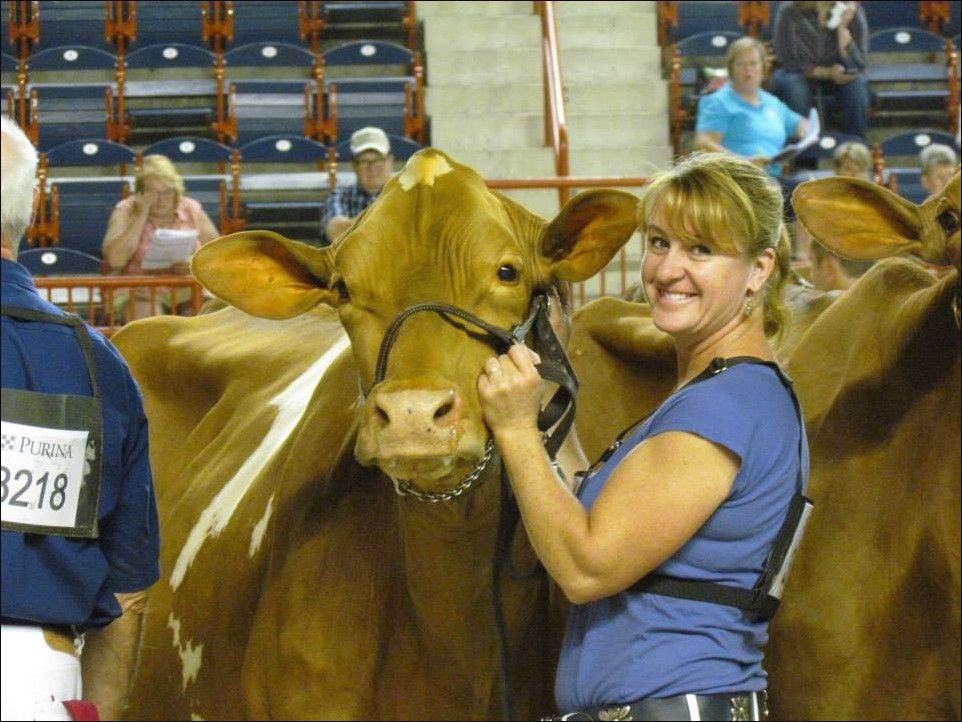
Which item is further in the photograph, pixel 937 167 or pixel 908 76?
pixel 908 76

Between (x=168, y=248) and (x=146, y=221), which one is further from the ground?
(x=146, y=221)

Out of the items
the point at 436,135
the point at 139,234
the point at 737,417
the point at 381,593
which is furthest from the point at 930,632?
the point at 436,135

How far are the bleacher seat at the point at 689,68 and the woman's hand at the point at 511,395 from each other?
383 inches

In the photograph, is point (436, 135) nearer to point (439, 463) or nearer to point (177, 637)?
point (177, 637)

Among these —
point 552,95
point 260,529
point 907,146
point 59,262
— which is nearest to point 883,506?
point 260,529

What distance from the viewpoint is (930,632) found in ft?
12.9

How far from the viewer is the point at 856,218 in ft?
13.4

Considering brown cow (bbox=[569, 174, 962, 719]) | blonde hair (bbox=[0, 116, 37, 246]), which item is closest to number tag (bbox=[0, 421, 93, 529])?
blonde hair (bbox=[0, 116, 37, 246])

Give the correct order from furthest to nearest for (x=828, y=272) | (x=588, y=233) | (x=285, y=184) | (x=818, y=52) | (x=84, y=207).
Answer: (x=285, y=184), (x=818, y=52), (x=84, y=207), (x=828, y=272), (x=588, y=233)

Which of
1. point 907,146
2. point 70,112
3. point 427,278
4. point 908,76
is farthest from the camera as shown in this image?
point 908,76

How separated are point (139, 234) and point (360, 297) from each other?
5926 millimetres

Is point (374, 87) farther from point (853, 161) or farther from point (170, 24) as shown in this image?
point (853, 161)

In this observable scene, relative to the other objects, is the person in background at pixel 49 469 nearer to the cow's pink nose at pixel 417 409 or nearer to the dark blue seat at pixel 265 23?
the cow's pink nose at pixel 417 409

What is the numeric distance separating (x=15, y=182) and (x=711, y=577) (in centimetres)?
123
